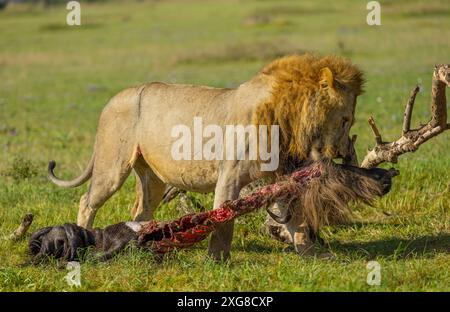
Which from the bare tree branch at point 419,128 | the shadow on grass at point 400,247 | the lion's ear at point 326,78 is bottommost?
the shadow on grass at point 400,247

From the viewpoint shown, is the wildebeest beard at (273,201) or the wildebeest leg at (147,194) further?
the wildebeest leg at (147,194)

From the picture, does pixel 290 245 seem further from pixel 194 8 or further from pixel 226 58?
pixel 194 8

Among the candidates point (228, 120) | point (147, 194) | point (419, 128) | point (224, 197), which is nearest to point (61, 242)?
point (147, 194)

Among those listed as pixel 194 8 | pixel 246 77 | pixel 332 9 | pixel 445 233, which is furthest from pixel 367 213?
pixel 194 8

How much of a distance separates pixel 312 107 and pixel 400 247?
64.6 inches

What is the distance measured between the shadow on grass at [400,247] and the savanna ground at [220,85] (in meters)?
0.02

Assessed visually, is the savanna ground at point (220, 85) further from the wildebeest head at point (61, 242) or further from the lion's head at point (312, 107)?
the lion's head at point (312, 107)

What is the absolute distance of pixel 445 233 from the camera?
7.76 m

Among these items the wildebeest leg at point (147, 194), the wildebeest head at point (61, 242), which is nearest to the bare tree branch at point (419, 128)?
the wildebeest leg at point (147, 194)

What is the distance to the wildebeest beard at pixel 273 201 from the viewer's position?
6750mm

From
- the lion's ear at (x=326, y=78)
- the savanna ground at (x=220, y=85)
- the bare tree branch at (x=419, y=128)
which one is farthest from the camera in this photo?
the bare tree branch at (x=419, y=128)

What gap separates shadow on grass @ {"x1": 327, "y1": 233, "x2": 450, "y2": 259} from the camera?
7152mm

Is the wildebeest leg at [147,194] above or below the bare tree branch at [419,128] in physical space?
below
